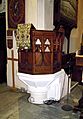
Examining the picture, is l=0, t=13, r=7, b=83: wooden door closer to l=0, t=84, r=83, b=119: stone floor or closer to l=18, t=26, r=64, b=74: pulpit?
l=0, t=84, r=83, b=119: stone floor

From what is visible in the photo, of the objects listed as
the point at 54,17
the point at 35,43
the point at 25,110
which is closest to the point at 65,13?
the point at 54,17

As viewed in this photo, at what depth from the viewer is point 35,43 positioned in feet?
10.0

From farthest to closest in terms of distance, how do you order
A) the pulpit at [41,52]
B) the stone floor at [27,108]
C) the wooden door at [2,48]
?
1. the wooden door at [2,48]
2. the pulpit at [41,52]
3. the stone floor at [27,108]

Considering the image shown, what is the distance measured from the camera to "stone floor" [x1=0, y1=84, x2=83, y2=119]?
291 centimetres

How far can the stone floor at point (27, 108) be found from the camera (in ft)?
9.53

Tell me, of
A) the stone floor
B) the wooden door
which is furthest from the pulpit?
the wooden door

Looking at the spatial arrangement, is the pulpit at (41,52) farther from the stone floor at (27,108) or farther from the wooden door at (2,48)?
the wooden door at (2,48)

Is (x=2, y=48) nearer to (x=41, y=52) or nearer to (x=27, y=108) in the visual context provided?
(x=41, y=52)

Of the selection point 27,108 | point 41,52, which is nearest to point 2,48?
point 41,52

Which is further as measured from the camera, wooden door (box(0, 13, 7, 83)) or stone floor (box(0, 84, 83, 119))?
wooden door (box(0, 13, 7, 83))

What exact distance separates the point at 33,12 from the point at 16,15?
482 millimetres

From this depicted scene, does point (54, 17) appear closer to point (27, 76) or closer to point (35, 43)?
point (35, 43)

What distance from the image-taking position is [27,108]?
3.21 metres

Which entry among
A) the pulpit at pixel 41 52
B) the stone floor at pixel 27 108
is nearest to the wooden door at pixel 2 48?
the stone floor at pixel 27 108
